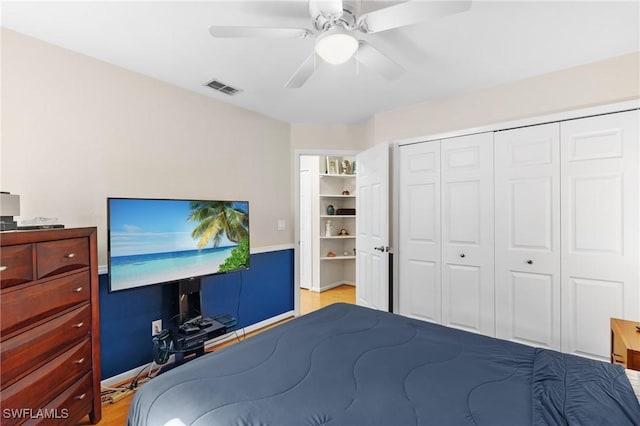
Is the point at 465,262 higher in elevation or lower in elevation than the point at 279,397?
higher

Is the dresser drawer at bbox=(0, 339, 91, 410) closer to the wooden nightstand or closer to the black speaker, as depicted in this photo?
the black speaker

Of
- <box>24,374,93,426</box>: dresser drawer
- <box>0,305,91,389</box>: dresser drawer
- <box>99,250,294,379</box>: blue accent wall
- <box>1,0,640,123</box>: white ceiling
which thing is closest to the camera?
<box>0,305,91,389</box>: dresser drawer

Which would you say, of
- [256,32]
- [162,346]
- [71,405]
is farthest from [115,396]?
[256,32]

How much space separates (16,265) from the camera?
1.50m

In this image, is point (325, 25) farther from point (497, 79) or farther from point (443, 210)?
point (443, 210)

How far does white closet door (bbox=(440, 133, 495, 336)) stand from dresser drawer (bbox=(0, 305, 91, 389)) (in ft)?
9.37

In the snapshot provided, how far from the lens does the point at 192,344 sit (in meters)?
2.50

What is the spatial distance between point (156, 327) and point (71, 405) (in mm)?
914

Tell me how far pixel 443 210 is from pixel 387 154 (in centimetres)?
79

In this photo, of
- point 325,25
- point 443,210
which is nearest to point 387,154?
point 443,210

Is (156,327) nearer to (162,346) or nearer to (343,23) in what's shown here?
(162,346)

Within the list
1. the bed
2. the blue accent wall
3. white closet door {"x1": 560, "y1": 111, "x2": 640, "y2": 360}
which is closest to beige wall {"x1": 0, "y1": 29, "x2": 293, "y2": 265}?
the blue accent wall

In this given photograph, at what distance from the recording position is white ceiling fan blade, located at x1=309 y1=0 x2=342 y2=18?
1.46 metres

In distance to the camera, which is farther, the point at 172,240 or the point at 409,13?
the point at 172,240
